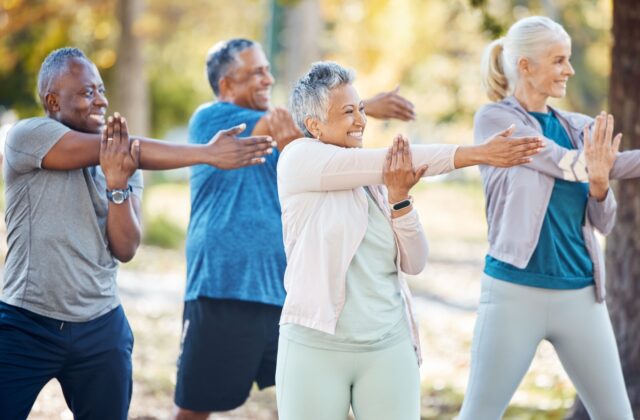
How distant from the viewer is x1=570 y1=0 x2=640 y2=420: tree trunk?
581 centimetres

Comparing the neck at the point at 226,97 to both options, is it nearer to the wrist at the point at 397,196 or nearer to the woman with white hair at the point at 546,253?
the woman with white hair at the point at 546,253

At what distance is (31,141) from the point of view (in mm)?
3781

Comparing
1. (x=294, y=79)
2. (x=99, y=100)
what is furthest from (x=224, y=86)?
(x=294, y=79)

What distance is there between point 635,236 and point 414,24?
1005 cm

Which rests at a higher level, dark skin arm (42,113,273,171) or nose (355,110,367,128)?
nose (355,110,367,128)

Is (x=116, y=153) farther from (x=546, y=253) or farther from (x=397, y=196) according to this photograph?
(x=546, y=253)

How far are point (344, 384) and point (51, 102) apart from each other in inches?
60.0

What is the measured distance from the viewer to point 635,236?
19.1 feet

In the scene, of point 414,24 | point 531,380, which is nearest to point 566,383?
point 531,380

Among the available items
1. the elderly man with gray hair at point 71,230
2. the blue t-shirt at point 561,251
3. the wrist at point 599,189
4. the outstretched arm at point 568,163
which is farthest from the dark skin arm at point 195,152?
the wrist at point 599,189

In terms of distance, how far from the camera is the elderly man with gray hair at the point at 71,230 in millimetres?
3770

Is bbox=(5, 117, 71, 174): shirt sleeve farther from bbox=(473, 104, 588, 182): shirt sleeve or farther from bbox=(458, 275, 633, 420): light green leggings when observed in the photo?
bbox=(458, 275, 633, 420): light green leggings

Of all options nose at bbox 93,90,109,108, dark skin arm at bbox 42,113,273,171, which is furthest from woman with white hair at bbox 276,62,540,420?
nose at bbox 93,90,109,108

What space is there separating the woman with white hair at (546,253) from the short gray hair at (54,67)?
172cm
